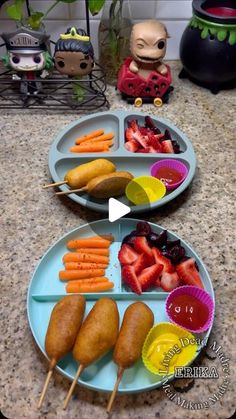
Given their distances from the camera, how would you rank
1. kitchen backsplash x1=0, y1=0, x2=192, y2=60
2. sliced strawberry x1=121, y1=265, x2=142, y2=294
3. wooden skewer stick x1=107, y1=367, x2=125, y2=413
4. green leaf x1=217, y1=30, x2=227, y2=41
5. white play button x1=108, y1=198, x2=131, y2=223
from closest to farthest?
wooden skewer stick x1=107, y1=367, x2=125, y2=413 → sliced strawberry x1=121, y1=265, x2=142, y2=294 → white play button x1=108, y1=198, x2=131, y2=223 → green leaf x1=217, y1=30, x2=227, y2=41 → kitchen backsplash x1=0, y1=0, x2=192, y2=60

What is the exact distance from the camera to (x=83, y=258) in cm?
68

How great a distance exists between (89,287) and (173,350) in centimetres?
17

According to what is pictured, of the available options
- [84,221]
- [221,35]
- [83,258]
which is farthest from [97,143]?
[221,35]

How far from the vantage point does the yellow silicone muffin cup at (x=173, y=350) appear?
526 millimetres

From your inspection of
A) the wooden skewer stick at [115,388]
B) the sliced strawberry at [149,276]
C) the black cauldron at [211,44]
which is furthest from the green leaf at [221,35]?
the wooden skewer stick at [115,388]

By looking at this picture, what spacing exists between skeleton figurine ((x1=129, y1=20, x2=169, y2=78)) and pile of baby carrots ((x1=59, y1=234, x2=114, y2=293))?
0.49 m

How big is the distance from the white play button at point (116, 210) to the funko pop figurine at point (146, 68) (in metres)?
0.40

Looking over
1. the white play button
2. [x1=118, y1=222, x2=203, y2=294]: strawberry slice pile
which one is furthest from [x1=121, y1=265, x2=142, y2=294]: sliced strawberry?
the white play button

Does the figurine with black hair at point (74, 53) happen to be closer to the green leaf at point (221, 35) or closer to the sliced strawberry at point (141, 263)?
the green leaf at point (221, 35)

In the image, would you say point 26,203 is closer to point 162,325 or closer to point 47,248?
point 47,248

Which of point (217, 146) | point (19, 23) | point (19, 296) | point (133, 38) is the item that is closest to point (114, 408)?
point (19, 296)

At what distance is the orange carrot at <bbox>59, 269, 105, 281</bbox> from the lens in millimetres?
656

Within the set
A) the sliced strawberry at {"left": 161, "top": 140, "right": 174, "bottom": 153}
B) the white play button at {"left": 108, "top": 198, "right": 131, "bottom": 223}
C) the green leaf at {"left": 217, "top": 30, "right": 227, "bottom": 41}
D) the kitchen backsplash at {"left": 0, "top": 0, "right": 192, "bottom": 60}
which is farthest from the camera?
the kitchen backsplash at {"left": 0, "top": 0, "right": 192, "bottom": 60}

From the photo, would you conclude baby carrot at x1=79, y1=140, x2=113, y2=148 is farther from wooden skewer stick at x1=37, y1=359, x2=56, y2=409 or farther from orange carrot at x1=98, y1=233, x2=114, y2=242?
wooden skewer stick at x1=37, y1=359, x2=56, y2=409
